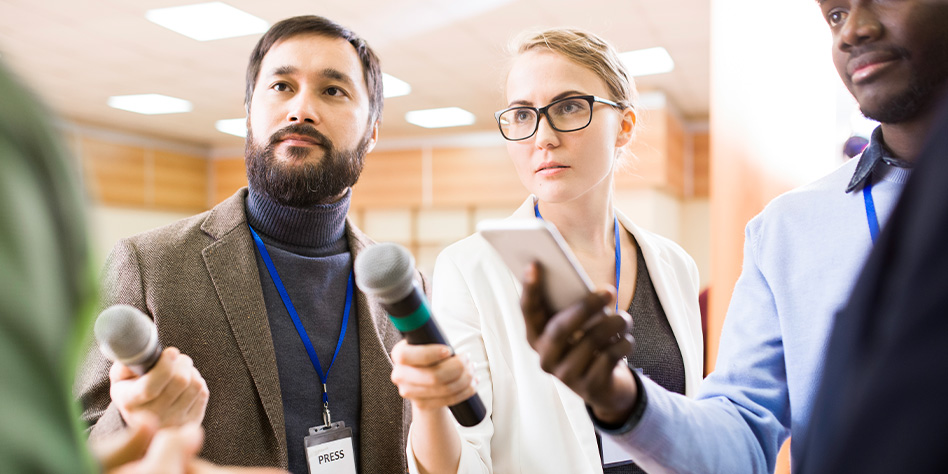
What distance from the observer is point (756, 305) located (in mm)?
1222

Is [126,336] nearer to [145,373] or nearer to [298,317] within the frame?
[145,373]

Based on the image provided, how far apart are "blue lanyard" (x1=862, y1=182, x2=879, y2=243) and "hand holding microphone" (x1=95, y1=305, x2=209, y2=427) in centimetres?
111

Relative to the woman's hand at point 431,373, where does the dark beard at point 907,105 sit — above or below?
above

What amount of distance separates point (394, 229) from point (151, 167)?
394 cm

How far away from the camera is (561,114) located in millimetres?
1692

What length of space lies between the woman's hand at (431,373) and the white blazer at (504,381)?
0.36 m

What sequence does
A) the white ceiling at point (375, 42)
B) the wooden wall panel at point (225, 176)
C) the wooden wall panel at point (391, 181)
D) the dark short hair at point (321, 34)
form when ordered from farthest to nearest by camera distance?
1. the wooden wall panel at point (225, 176)
2. the wooden wall panel at point (391, 181)
3. the white ceiling at point (375, 42)
4. the dark short hair at point (321, 34)

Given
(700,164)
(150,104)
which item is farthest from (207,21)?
(700,164)

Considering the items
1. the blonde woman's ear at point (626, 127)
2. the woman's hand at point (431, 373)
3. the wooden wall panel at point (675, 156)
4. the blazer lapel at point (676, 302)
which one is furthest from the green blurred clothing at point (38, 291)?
the wooden wall panel at point (675, 156)

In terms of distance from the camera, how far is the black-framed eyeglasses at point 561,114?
5.51ft

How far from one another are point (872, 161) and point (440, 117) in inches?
325

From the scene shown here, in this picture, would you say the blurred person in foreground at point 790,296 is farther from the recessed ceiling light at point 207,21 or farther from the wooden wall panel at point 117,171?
the wooden wall panel at point 117,171

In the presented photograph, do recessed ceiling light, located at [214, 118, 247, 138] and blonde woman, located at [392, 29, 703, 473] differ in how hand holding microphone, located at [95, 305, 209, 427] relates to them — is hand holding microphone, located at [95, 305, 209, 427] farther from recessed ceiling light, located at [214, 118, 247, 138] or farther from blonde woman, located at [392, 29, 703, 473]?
recessed ceiling light, located at [214, 118, 247, 138]

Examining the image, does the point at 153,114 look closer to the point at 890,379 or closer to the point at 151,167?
the point at 151,167
